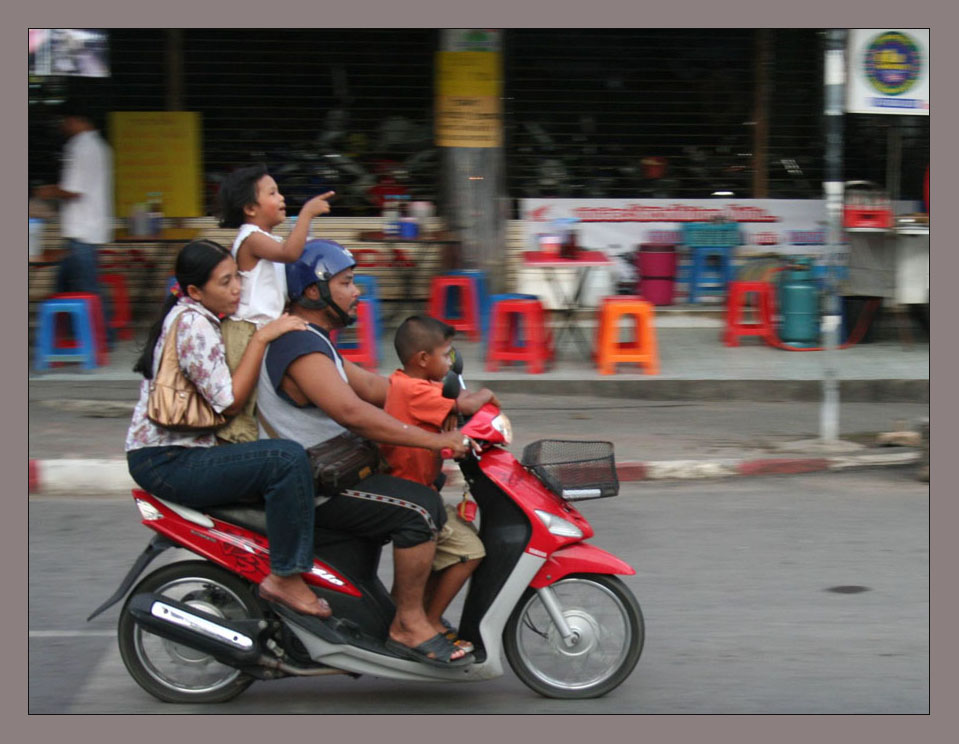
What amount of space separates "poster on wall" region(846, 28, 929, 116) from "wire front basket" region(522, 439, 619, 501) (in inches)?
219

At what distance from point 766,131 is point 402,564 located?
372 inches

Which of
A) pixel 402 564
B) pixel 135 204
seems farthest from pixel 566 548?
pixel 135 204

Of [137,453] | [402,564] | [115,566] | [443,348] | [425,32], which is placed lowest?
[115,566]

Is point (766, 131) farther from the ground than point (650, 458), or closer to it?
farther from the ground

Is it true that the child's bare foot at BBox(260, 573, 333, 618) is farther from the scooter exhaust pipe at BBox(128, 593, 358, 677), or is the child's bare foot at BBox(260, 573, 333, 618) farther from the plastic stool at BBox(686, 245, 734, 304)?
the plastic stool at BBox(686, 245, 734, 304)

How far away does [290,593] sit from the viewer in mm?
4086

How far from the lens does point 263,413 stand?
4.12 m

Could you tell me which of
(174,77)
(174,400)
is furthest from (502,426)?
(174,77)

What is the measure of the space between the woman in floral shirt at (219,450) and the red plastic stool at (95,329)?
5.73 metres

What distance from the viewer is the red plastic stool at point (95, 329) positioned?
9.50 meters

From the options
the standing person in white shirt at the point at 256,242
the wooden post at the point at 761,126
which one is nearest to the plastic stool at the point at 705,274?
the wooden post at the point at 761,126

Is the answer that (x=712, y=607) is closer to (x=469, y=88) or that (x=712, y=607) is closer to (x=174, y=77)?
(x=469, y=88)

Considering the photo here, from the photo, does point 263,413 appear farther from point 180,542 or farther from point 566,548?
point 566,548

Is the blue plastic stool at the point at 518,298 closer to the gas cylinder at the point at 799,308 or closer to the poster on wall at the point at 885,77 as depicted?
the gas cylinder at the point at 799,308
